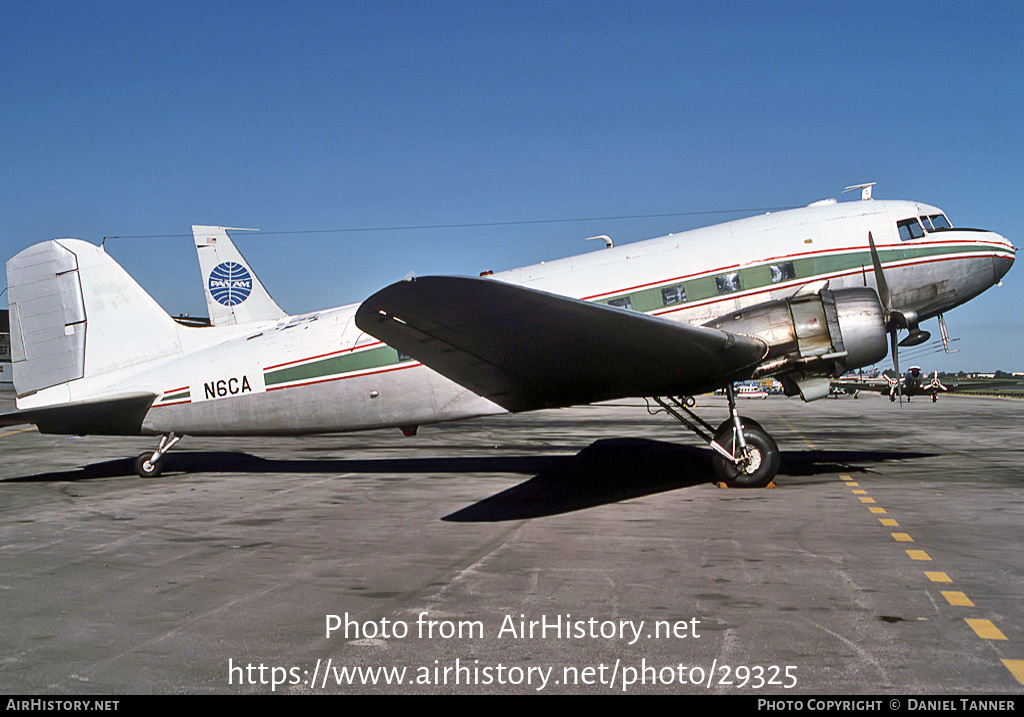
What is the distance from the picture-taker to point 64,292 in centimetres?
1505

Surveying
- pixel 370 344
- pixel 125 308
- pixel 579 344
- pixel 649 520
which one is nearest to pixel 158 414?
pixel 125 308

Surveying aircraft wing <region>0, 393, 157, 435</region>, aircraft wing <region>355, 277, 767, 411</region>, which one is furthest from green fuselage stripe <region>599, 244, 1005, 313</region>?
aircraft wing <region>0, 393, 157, 435</region>

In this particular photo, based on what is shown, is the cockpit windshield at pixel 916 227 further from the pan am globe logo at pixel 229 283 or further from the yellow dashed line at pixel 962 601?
the pan am globe logo at pixel 229 283

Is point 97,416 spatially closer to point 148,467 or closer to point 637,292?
point 148,467

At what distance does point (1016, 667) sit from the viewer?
458 cm

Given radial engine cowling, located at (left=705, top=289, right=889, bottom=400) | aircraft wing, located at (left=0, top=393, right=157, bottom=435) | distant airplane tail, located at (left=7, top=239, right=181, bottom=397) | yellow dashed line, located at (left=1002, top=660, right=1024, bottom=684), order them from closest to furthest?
yellow dashed line, located at (left=1002, top=660, right=1024, bottom=684) < radial engine cowling, located at (left=705, top=289, right=889, bottom=400) < aircraft wing, located at (left=0, top=393, right=157, bottom=435) < distant airplane tail, located at (left=7, top=239, right=181, bottom=397)

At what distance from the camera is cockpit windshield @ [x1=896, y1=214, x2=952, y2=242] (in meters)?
13.3

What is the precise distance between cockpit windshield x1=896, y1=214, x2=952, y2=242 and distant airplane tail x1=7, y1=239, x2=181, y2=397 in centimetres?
1433

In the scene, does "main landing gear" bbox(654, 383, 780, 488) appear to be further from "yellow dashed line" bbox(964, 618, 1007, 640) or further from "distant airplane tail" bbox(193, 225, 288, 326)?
"distant airplane tail" bbox(193, 225, 288, 326)

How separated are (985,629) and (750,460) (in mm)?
6953

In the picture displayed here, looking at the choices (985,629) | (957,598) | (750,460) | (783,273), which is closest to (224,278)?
(783,273)

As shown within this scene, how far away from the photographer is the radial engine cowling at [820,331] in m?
11.8

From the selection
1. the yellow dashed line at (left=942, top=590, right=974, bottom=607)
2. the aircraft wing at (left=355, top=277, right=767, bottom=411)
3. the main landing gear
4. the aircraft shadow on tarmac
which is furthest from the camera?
the main landing gear
